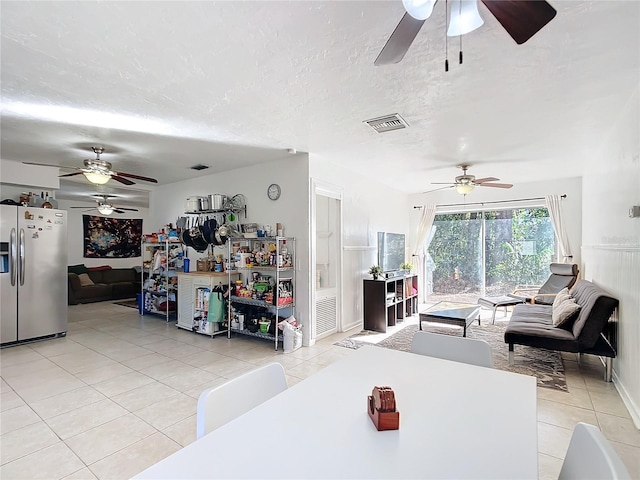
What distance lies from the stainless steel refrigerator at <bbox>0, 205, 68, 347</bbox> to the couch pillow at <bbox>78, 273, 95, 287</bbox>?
3048 mm

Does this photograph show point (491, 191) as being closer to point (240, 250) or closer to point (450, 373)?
point (240, 250)

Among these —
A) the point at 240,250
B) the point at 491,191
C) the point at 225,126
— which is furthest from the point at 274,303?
the point at 491,191

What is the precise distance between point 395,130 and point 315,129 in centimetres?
86

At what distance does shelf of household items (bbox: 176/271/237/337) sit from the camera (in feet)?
15.4

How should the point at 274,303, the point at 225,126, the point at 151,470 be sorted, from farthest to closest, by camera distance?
the point at 274,303 → the point at 225,126 → the point at 151,470

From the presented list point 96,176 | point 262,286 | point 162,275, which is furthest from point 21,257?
point 262,286

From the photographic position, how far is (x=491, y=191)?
670 cm

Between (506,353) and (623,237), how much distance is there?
1.81 metres

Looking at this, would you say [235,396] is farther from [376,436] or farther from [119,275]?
[119,275]

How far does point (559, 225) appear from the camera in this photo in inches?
237

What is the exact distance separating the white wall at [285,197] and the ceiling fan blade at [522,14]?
317 cm

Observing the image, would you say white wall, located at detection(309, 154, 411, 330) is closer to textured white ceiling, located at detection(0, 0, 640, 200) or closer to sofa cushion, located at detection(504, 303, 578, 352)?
textured white ceiling, located at detection(0, 0, 640, 200)

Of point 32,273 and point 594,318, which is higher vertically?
point 32,273

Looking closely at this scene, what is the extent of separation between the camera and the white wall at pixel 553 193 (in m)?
5.90
